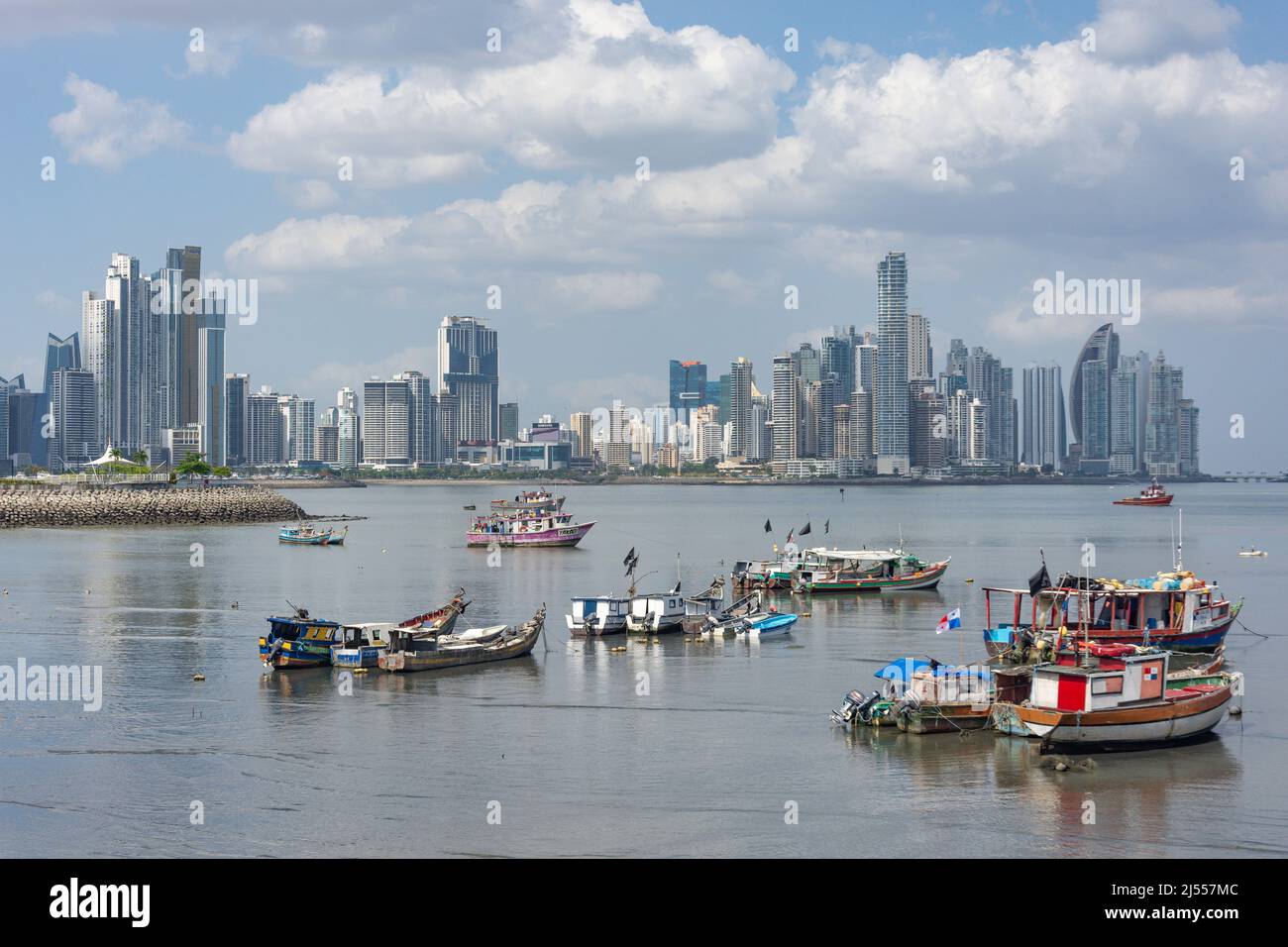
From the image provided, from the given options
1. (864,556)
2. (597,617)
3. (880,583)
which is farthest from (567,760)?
(864,556)

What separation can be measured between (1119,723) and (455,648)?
71.5ft

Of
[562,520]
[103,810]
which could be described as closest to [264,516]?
[562,520]

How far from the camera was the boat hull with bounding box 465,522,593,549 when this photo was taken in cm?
10800

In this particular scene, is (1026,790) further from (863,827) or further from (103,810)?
(103,810)

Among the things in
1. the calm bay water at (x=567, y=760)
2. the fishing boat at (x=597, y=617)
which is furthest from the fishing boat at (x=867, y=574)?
the fishing boat at (x=597, y=617)

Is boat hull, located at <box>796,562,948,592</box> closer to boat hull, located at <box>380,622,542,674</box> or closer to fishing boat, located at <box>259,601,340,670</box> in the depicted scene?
boat hull, located at <box>380,622,542,674</box>

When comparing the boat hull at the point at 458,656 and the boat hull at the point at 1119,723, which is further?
the boat hull at the point at 458,656

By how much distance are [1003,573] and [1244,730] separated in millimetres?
47936

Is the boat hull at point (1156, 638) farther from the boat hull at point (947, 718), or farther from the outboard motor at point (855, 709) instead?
the outboard motor at point (855, 709)

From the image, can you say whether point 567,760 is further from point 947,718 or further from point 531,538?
point 531,538

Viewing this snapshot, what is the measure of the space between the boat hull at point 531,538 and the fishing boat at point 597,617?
5474 cm

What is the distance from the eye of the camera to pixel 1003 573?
8181 centimetres

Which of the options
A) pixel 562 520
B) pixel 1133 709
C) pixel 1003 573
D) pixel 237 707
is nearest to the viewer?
pixel 1133 709

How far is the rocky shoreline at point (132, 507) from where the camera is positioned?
130 metres
